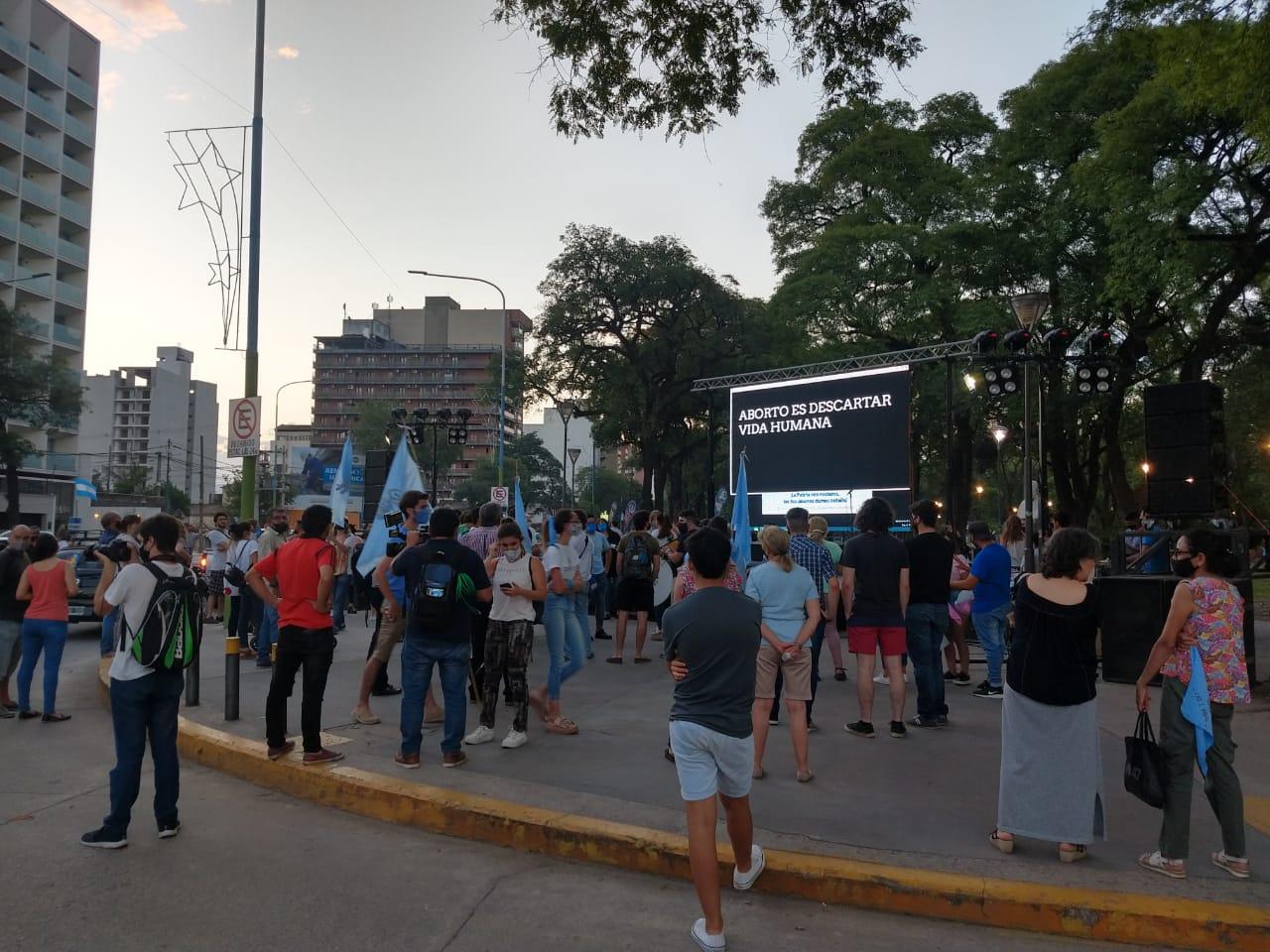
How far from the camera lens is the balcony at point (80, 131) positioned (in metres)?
50.1

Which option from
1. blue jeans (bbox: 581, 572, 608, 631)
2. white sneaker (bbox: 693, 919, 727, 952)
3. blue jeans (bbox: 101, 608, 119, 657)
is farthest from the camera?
blue jeans (bbox: 581, 572, 608, 631)

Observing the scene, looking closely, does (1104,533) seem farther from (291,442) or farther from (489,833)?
(291,442)

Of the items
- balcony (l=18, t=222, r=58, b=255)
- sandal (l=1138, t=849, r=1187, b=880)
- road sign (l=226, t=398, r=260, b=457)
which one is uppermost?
balcony (l=18, t=222, r=58, b=255)

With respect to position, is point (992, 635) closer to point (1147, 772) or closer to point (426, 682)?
point (1147, 772)

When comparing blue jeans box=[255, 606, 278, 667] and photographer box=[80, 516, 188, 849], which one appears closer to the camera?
photographer box=[80, 516, 188, 849]

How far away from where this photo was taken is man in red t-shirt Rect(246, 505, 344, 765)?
19.4 ft

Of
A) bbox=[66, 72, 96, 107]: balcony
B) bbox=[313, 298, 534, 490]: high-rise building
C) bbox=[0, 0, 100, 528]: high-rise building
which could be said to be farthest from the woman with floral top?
bbox=[313, 298, 534, 490]: high-rise building

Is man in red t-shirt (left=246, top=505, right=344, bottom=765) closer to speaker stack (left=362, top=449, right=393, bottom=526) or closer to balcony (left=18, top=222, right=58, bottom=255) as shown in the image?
speaker stack (left=362, top=449, right=393, bottom=526)

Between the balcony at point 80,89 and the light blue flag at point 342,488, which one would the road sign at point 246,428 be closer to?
the light blue flag at point 342,488

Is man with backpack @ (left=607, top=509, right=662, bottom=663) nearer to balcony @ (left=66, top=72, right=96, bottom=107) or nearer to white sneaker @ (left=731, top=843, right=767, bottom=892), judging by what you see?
white sneaker @ (left=731, top=843, right=767, bottom=892)

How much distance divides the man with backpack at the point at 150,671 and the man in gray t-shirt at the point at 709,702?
2.83 meters

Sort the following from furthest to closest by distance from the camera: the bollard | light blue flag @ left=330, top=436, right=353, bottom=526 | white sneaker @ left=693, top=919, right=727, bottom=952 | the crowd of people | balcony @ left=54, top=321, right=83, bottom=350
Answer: balcony @ left=54, top=321, right=83, bottom=350 → light blue flag @ left=330, top=436, right=353, bottom=526 → the bollard → the crowd of people → white sneaker @ left=693, top=919, right=727, bottom=952

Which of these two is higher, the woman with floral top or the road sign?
the road sign

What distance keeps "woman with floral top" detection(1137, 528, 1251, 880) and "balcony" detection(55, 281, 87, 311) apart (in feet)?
188
